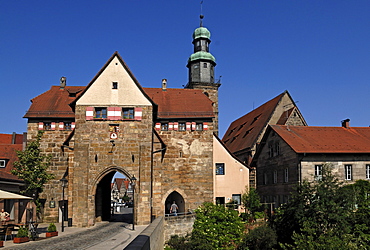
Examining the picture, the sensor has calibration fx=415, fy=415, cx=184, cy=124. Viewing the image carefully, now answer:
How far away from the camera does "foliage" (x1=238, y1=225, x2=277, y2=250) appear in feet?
95.2

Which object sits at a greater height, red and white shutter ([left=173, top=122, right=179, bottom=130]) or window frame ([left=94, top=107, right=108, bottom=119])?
window frame ([left=94, top=107, right=108, bottom=119])

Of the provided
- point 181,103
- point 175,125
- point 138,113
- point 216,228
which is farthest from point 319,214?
point 181,103

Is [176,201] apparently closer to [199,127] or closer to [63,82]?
[199,127]

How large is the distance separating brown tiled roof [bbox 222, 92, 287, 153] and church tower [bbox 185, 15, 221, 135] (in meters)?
3.25

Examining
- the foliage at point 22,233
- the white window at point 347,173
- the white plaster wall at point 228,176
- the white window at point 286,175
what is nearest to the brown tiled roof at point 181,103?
the white plaster wall at point 228,176

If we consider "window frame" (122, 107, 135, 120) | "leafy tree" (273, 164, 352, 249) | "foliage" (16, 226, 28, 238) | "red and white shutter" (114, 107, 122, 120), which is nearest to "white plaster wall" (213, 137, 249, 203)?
"leafy tree" (273, 164, 352, 249)

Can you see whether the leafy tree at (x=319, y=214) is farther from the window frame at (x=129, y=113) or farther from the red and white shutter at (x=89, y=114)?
the red and white shutter at (x=89, y=114)

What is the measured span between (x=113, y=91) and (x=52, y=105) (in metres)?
7.34

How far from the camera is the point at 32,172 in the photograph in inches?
1233

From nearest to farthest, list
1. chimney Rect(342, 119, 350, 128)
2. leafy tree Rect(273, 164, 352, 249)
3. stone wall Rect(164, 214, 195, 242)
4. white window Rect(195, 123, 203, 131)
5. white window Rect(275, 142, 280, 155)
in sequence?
leafy tree Rect(273, 164, 352, 249) < stone wall Rect(164, 214, 195, 242) < white window Rect(195, 123, 203, 131) < white window Rect(275, 142, 280, 155) < chimney Rect(342, 119, 350, 128)

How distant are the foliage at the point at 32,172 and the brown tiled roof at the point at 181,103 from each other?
10126 mm

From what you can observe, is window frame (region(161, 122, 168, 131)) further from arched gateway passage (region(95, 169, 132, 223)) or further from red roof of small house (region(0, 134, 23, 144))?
red roof of small house (region(0, 134, 23, 144))

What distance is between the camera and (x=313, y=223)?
2658 centimetres

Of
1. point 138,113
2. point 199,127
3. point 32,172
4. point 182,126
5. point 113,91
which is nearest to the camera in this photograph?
point 138,113
